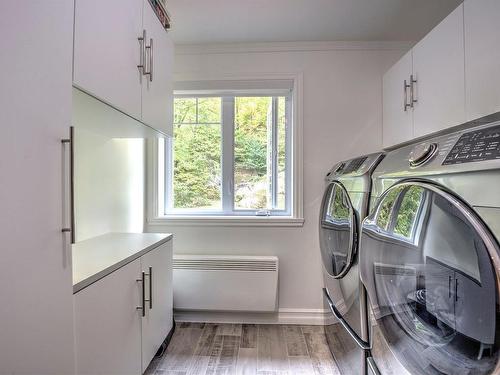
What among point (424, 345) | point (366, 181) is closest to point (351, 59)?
point (366, 181)

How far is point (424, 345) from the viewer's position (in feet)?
2.44

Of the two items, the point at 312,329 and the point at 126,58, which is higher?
the point at 126,58

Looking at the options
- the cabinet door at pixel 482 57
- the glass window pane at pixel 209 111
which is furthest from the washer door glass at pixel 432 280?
the glass window pane at pixel 209 111

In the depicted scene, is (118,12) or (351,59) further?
(351,59)

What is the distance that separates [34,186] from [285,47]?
1.92 m

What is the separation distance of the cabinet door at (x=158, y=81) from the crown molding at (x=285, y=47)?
0.50 m

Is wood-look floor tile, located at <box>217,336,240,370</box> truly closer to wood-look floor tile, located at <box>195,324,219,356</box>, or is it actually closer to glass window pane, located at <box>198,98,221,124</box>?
wood-look floor tile, located at <box>195,324,219,356</box>

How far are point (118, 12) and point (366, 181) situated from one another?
46.0 inches

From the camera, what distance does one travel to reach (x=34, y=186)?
2.11ft

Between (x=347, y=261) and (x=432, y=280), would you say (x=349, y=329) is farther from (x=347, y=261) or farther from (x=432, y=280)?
(x=432, y=280)

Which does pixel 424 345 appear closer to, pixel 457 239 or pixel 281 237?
pixel 457 239

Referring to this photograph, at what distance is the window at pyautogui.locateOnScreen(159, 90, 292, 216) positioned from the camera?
2252 millimetres

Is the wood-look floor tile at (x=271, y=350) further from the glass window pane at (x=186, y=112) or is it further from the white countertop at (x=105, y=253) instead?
the glass window pane at (x=186, y=112)

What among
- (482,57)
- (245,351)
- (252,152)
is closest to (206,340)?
(245,351)
